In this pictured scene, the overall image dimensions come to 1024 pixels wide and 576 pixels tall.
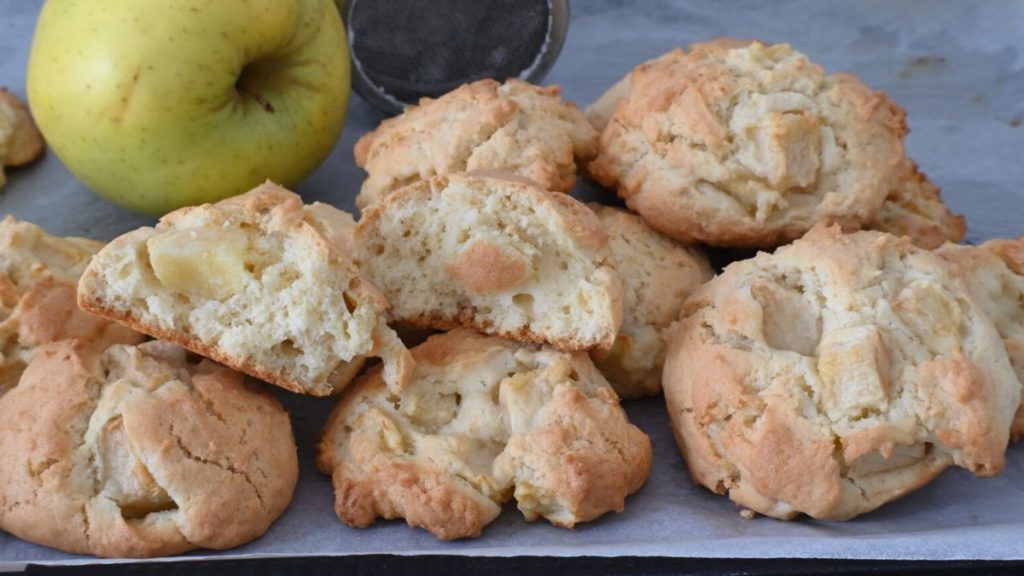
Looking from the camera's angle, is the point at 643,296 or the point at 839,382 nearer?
the point at 839,382

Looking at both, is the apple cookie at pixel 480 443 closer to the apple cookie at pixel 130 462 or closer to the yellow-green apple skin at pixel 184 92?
the apple cookie at pixel 130 462

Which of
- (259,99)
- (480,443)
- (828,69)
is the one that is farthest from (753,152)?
(828,69)

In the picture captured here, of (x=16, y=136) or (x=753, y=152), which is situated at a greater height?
(x=753, y=152)

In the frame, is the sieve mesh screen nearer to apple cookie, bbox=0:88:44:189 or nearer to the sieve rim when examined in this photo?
the sieve rim

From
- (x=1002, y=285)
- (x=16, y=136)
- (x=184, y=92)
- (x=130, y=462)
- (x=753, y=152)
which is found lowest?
(x=16, y=136)

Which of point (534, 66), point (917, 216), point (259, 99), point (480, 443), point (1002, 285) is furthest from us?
point (534, 66)

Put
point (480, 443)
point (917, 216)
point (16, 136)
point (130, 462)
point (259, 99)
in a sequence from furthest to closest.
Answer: point (16, 136), point (259, 99), point (917, 216), point (480, 443), point (130, 462)

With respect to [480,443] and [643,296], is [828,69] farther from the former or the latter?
[480,443]
